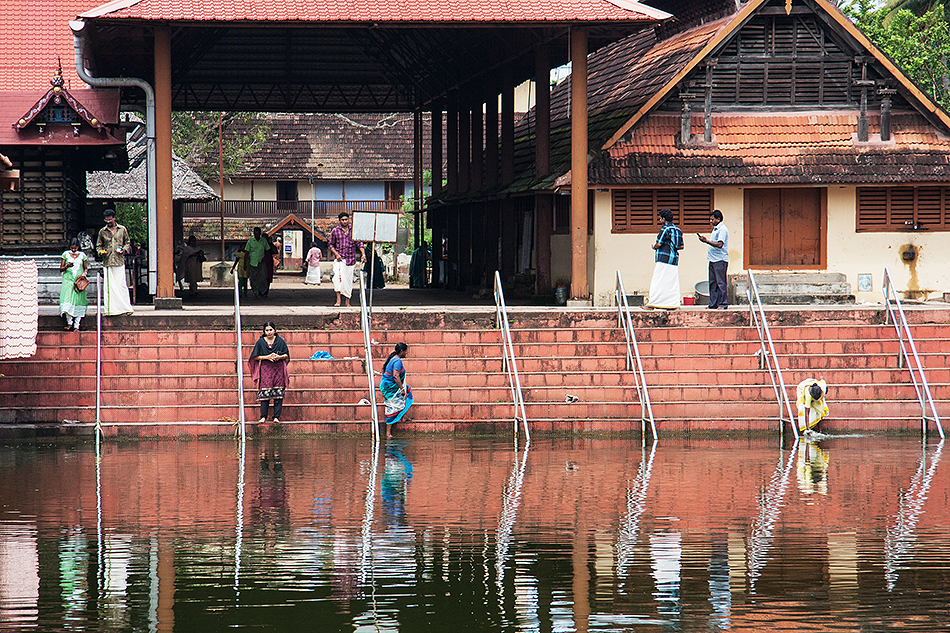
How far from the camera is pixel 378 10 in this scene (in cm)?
1666

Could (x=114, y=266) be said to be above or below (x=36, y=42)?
below

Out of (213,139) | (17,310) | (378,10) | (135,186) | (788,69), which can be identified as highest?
(213,139)

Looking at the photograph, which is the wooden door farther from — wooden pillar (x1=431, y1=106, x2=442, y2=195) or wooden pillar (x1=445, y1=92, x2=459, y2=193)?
wooden pillar (x1=431, y1=106, x2=442, y2=195)

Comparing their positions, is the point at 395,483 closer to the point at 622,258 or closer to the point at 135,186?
the point at 622,258

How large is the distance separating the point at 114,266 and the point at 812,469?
30.9 ft

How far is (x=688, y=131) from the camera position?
19.3m

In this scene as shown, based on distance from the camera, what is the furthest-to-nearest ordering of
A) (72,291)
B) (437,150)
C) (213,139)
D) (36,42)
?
(213,139) → (437,150) → (36,42) → (72,291)

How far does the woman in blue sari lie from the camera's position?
1357cm

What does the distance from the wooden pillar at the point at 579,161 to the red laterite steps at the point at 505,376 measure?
206 centimetres

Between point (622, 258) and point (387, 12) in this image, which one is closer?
point (387, 12)

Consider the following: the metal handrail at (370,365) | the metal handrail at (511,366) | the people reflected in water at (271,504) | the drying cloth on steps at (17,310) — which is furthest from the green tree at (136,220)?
the people reflected in water at (271,504)

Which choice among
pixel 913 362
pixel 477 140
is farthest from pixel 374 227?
pixel 477 140

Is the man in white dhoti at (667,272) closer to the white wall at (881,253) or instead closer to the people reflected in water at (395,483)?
the people reflected in water at (395,483)

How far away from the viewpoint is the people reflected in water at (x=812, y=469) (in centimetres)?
1020
